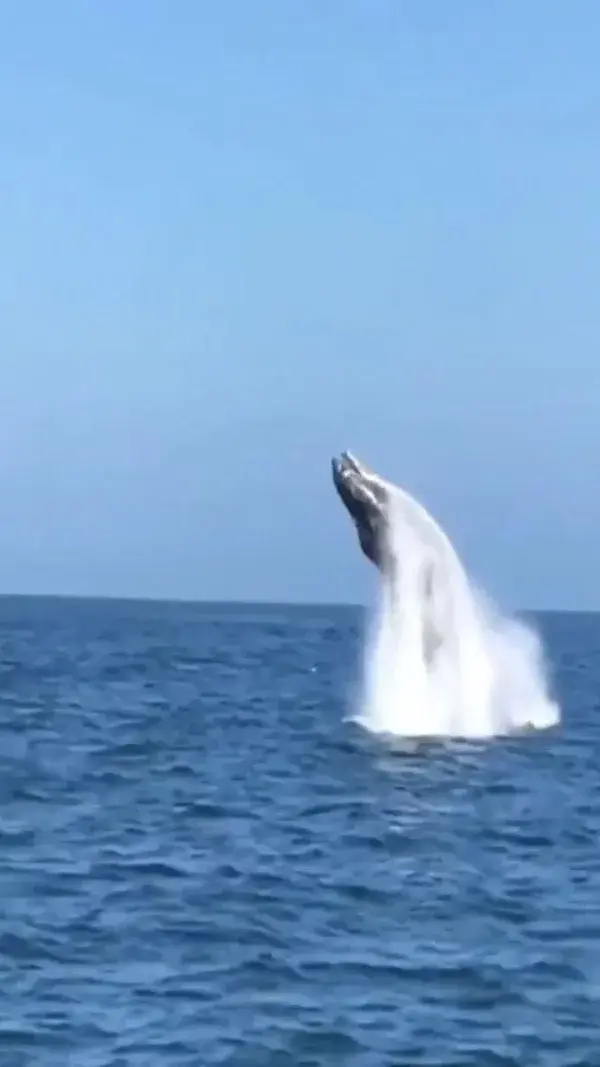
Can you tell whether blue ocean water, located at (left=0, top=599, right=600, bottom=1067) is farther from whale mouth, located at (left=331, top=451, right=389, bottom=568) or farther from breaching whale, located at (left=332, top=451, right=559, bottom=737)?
whale mouth, located at (left=331, top=451, right=389, bottom=568)

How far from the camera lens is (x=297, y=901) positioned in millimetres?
19281

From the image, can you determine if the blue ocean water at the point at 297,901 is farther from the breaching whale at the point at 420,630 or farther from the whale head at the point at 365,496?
the whale head at the point at 365,496

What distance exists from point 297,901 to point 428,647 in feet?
51.7

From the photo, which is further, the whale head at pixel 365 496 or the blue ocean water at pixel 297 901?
the whale head at pixel 365 496

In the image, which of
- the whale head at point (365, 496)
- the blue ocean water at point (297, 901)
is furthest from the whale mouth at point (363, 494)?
the blue ocean water at point (297, 901)

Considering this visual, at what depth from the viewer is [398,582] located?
1336 inches

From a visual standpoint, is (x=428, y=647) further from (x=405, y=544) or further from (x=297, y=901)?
(x=297, y=901)

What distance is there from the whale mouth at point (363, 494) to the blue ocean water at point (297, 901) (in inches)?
156

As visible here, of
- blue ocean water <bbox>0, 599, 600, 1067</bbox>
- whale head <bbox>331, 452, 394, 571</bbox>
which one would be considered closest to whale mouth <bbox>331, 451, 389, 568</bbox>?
whale head <bbox>331, 452, 394, 571</bbox>

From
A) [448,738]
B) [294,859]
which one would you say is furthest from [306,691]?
[294,859]

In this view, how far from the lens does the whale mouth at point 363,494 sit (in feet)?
107

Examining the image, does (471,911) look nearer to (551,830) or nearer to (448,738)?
(551,830)

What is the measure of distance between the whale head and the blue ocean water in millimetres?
3870

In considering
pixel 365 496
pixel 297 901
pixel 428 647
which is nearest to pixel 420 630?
pixel 428 647
